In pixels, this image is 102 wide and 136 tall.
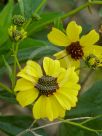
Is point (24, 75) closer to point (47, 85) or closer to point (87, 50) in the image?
point (47, 85)

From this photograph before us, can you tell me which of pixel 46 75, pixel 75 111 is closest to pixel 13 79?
pixel 46 75

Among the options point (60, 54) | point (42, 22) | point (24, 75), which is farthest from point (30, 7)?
point (24, 75)

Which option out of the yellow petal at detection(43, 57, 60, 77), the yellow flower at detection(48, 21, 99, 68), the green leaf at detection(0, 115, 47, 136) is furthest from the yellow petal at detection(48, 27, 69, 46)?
the green leaf at detection(0, 115, 47, 136)

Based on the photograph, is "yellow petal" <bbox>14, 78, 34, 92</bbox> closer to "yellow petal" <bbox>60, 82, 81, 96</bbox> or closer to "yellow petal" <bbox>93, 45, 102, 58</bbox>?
"yellow petal" <bbox>60, 82, 81, 96</bbox>

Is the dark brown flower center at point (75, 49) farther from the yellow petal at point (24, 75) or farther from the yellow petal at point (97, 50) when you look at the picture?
the yellow petal at point (24, 75)

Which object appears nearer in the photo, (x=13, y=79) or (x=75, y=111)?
(x=13, y=79)

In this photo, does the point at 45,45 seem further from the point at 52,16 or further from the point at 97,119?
the point at 97,119
